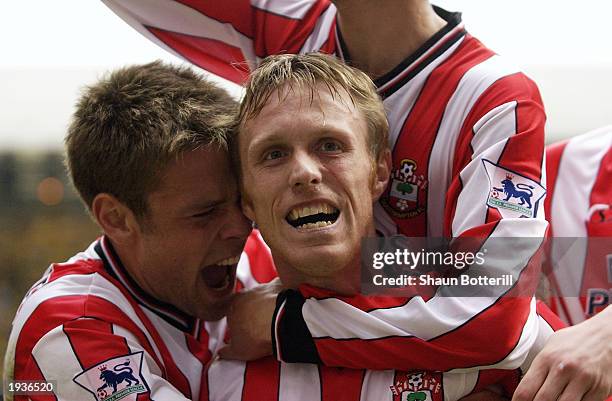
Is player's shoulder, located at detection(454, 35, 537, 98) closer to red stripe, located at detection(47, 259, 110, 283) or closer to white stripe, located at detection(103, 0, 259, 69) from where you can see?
white stripe, located at detection(103, 0, 259, 69)

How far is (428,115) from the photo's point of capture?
223cm

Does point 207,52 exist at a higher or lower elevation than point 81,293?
higher

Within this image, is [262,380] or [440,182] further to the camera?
[440,182]

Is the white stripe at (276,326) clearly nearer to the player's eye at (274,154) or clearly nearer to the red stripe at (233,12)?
the player's eye at (274,154)

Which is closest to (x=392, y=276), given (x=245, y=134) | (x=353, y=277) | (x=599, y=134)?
(x=353, y=277)

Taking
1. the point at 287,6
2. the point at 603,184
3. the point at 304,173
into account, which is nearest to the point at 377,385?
the point at 304,173

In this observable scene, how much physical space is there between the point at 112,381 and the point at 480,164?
3.29 feet

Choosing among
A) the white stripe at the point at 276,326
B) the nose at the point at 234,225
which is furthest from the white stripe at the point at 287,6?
the white stripe at the point at 276,326

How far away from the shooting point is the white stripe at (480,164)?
2.03 m

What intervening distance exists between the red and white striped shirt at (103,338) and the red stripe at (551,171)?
1.04m

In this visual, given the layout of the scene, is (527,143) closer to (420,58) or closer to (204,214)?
(420,58)

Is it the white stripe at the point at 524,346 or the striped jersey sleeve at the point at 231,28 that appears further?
the striped jersey sleeve at the point at 231,28

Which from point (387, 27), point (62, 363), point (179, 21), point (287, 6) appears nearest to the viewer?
point (62, 363)

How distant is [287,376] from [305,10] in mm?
1112
